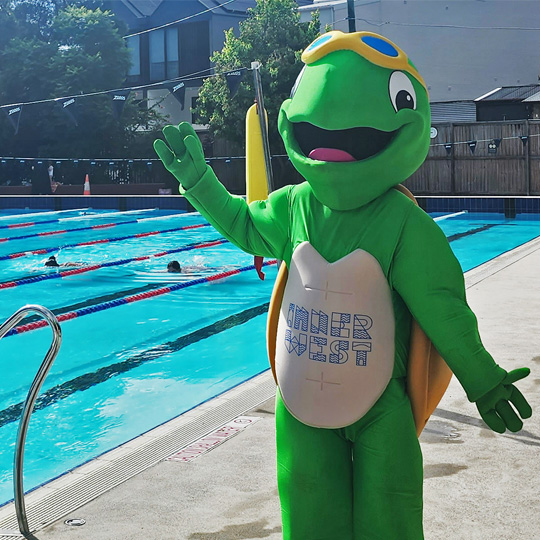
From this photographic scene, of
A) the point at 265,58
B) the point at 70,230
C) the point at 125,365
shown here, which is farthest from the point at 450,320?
the point at 265,58

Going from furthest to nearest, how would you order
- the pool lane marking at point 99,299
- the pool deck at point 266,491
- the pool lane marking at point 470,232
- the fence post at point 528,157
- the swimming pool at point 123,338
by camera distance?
the fence post at point 528,157, the pool lane marking at point 470,232, the pool lane marking at point 99,299, the swimming pool at point 123,338, the pool deck at point 266,491

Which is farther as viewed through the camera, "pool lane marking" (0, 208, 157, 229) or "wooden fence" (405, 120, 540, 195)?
"wooden fence" (405, 120, 540, 195)

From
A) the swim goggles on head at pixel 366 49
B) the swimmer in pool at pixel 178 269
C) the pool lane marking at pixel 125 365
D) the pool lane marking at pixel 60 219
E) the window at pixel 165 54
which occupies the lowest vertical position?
the pool lane marking at pixel 125 365

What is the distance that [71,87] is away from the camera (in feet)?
94.1

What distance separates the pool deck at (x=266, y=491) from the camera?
3.67 m

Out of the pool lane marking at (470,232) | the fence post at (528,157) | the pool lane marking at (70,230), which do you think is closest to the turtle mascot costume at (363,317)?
the pool lane marking at (470,232)

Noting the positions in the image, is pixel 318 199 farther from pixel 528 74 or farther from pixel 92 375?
pixel 528 74

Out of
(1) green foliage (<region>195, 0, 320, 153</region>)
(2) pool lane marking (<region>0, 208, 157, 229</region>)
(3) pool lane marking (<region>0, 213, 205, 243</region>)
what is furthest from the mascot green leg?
Result: (1) green foliage (<region>195, 0, 320, 153</region>)

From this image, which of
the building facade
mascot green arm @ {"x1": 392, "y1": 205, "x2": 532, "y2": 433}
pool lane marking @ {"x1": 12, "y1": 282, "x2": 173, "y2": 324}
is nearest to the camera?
mascot green arm @ {"x1": 392, "y1": 205, "x2": 532, "y2": 433}

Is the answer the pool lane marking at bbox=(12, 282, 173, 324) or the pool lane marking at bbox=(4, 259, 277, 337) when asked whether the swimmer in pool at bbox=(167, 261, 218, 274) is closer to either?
the pool lane marking at bbox=(4, 259, 277, 337)

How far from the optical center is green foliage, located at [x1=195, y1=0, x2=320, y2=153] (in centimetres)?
2559

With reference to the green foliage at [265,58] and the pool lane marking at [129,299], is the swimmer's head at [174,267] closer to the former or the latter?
the pool lane marking at [129,299]

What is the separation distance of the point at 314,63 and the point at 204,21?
3381cm

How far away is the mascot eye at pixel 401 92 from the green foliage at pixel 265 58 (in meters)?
22.7
